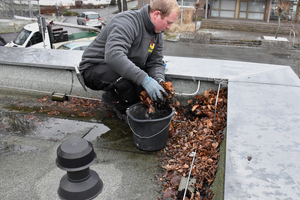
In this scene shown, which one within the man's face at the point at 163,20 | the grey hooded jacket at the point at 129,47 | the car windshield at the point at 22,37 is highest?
the man's face at the point at 163,20

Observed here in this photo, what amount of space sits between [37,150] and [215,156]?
203 cm

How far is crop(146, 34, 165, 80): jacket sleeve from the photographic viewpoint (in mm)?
3750

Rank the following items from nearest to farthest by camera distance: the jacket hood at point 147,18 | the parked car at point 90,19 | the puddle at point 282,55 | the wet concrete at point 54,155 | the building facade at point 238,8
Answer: the wet concrete at point 54,155 → the jacket hood at point 147,18 → the puddle at point 282,55 → the parked car at point 90,19 → the building facade at point 238,8

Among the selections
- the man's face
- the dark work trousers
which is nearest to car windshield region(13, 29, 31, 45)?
the dark work trousers

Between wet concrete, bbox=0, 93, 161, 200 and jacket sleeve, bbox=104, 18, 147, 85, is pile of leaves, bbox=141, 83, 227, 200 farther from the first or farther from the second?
jacket sleeve, bbox=104, 18, 147, 85

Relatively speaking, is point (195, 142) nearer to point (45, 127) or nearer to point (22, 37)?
point (45, 127)

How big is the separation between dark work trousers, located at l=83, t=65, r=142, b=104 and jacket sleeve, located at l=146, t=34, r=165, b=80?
0.44 m

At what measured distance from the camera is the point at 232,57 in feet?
53.9

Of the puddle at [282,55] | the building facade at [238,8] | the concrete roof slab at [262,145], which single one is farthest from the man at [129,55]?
the building facade at [238,8]

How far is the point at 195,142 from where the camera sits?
323 cm

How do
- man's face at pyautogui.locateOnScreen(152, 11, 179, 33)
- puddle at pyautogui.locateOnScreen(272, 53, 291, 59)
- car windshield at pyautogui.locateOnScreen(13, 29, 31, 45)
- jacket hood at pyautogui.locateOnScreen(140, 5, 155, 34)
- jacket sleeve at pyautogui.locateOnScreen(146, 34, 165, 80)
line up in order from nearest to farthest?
man's face at pyautogui.locateOnScreen(152, 11, 179, 33), jacket hood at pyautogui.locateOnScreen(140, 5, 155, 34), jacket sleeve at pyautogui.locateOnScreen(146, 34, 165, 80), car windshield at pyautogui.locateOnScreen(13, 29, 31, 45), puddle at pyautogui.locateOnScreen(272, 53, 291, 59)

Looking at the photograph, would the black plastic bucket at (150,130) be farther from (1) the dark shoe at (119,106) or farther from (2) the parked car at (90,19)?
(2) the parked car at (90,19)

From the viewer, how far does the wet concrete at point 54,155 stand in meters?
2.50

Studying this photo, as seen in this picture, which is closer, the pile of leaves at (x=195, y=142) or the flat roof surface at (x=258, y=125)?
the flat roof surface at (x=258, y=125)
